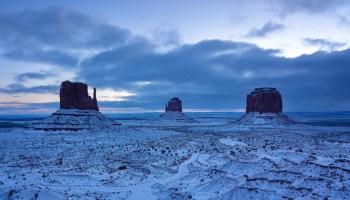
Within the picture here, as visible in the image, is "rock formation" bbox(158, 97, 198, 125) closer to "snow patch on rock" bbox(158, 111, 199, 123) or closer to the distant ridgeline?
"snow patch on rock" bbox(158, 111, 199, 123)

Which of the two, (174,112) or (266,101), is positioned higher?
(266,101)

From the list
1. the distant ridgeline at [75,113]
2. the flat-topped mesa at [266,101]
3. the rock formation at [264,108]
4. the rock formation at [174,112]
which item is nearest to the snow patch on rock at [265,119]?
the rock formation at [264,108]

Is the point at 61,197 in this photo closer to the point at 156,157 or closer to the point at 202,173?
the point at 202,173

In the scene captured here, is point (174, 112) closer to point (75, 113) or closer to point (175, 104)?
point (175, 104)

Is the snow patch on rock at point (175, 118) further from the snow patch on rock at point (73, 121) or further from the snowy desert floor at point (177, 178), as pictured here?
the snowy desert floor at point (177, 178)

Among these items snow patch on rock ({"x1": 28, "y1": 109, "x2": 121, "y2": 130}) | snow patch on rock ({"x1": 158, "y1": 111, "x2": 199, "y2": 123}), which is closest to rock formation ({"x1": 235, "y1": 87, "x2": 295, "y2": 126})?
snow patch on rock ({"x1": 158, "y1": 111, "x2": 199, "y2": 123})

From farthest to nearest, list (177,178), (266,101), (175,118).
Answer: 1. (175,118)
2. (266,101)
3. (177,178)

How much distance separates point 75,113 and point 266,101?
82.5 m

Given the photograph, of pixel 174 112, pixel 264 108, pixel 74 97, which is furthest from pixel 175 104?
pixel 74 97

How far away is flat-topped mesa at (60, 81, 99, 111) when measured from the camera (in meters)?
99.0

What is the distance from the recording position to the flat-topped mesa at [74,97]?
99.0m

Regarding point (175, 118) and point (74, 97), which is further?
point (175, 118)

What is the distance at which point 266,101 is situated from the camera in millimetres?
137625

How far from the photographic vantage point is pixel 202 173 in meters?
29.8
